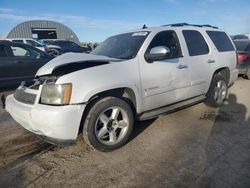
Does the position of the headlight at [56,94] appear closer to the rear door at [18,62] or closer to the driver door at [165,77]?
the driver door at [165,77]

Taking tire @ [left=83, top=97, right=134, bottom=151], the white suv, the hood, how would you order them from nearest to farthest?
the white suv → tire @ [left=83, top=97, right=134, bottom=151] → the hood

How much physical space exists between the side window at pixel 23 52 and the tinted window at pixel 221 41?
581 centimetres

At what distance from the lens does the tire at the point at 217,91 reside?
5438 millimetres

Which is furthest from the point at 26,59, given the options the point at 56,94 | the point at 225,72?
the point at 225,72

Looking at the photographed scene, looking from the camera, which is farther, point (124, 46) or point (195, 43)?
point (195, 43)

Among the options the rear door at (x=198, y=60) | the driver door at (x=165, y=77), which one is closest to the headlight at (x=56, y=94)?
the driver door at (x=165, y=77)

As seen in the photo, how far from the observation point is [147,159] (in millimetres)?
3402

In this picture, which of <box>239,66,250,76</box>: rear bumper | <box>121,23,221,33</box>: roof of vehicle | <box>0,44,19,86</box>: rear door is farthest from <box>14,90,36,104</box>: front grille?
<box>239,66,250,76</box>: rear bumper

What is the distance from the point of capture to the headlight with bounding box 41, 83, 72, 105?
313cm

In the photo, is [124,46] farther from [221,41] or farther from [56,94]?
[221,41]

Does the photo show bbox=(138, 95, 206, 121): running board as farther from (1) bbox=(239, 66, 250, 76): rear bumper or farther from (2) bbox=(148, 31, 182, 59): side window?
(1) bbox=(239, 66, 250, 76): rear bumper

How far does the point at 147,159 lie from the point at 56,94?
153 cm

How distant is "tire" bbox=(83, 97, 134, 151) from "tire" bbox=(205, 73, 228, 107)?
246 centimetres

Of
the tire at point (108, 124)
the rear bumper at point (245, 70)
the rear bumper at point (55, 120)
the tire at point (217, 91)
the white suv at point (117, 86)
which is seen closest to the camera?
the rear bumper at point (55, 120)
